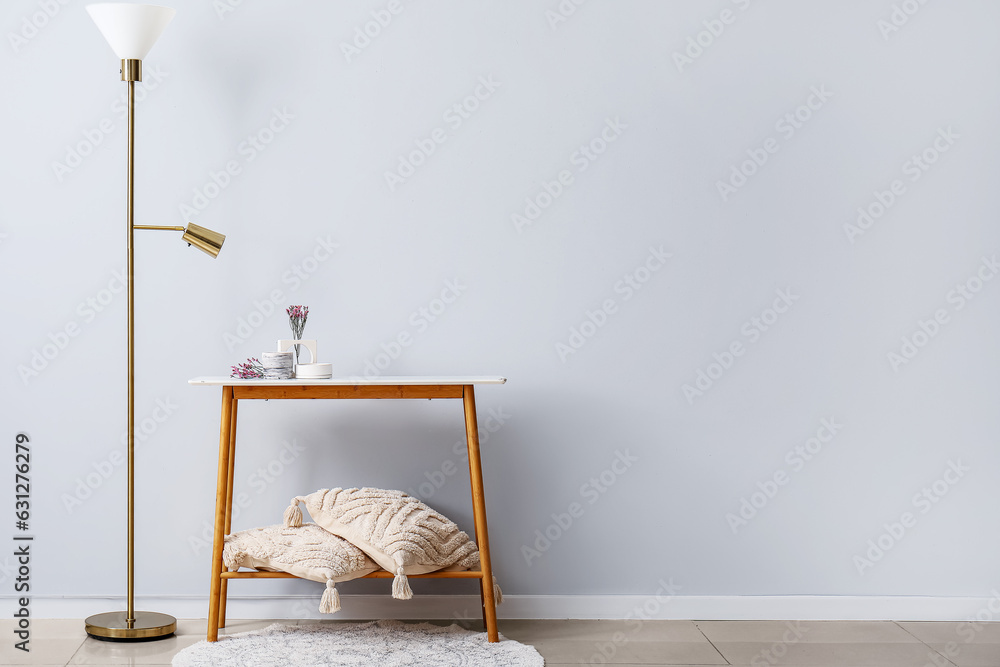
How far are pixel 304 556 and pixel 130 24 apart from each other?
146 centimetres

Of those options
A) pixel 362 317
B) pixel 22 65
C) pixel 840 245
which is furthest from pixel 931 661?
pixel 22 65

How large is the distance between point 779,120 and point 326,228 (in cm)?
139

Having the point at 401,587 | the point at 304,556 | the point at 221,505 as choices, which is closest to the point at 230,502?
the point at 221,505

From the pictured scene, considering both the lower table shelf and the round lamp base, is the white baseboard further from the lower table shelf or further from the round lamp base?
the lower table shelf

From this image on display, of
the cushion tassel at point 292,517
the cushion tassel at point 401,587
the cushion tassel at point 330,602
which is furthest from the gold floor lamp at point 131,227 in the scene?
the cushion tassel at point 401,587

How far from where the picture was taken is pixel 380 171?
2.71 metres

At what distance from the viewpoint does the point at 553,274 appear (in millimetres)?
2723

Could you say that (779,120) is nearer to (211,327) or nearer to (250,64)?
(250,64)

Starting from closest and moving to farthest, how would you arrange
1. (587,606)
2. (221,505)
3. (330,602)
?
(330,602) → (221,505) → (587,606)

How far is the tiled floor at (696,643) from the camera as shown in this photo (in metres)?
2.35

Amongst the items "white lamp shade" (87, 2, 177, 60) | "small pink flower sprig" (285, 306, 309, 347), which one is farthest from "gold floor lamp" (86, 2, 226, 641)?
"small pink flower sprig" (285, 306, 309, 347)

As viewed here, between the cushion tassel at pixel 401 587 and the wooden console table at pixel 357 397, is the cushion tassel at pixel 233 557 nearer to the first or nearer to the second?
the wooden console table at pixel 357 397

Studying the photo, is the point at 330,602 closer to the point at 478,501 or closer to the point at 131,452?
the point at 478,501

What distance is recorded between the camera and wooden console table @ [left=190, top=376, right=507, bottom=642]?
93.0 inches
